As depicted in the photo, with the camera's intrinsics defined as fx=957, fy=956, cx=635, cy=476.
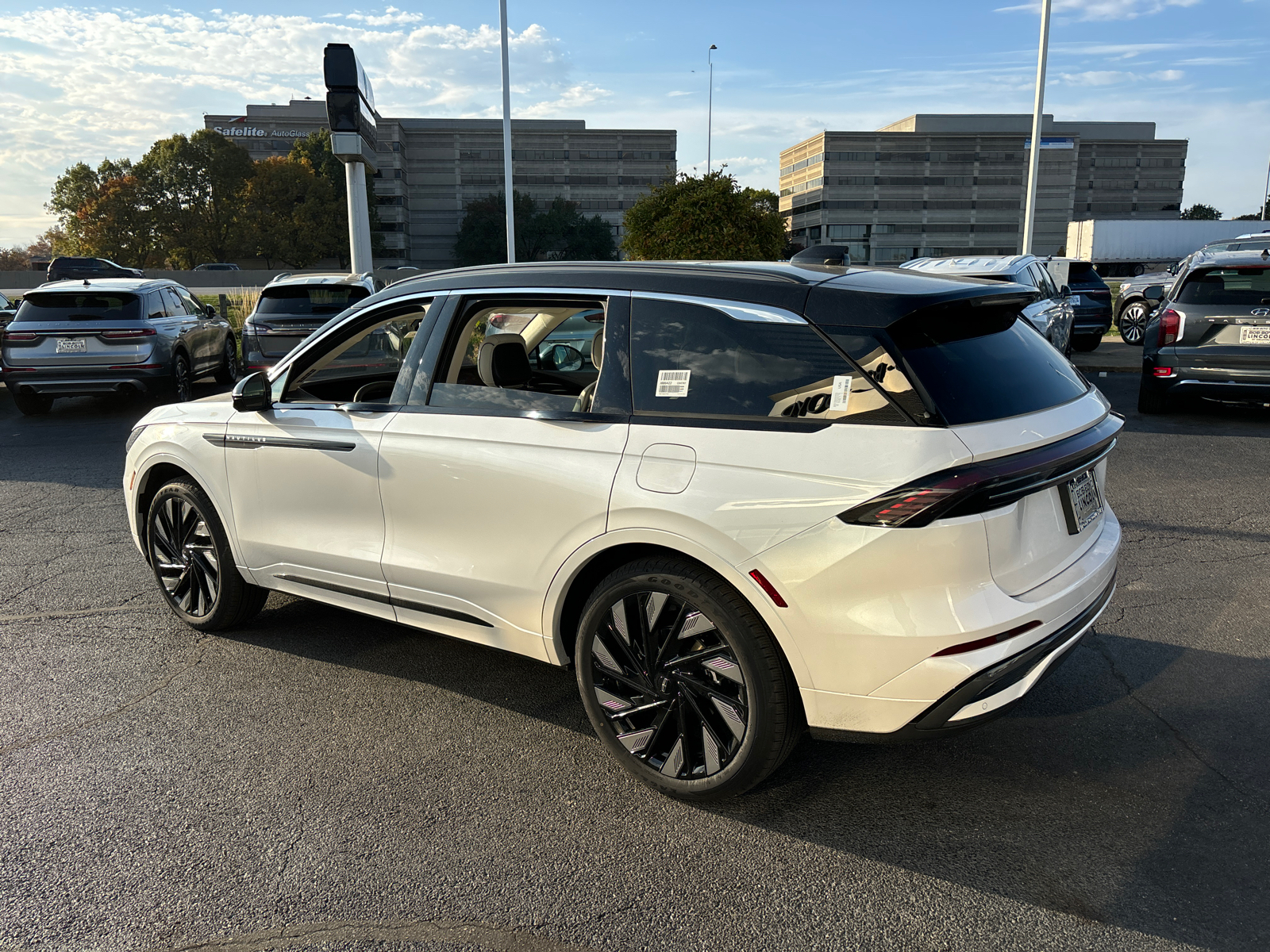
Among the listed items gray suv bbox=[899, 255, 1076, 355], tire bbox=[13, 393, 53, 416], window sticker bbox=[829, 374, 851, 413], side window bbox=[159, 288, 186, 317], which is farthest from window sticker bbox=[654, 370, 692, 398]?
tire bbox=[13, 393, 53, 416]

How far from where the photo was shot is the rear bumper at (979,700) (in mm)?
2648

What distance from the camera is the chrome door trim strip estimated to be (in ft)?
12.8

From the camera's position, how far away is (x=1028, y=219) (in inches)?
923

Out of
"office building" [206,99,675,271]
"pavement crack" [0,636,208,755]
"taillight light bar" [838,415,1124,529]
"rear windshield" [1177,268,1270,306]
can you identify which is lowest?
"pavement crack" [0,636,208,755]

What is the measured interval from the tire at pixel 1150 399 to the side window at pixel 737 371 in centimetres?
926

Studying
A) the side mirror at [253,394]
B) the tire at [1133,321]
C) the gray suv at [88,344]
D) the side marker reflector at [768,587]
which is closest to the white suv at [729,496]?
the side marker reflector at [768,587]

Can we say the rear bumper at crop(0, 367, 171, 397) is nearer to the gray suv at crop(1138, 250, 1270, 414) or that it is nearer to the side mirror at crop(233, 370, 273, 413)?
the side mirror at crop(233, 370, 273, 413)

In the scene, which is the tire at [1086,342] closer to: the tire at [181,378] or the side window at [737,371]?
the tire at [181,378]

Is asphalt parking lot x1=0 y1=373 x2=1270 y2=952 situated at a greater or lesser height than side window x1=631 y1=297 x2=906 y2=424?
lesser

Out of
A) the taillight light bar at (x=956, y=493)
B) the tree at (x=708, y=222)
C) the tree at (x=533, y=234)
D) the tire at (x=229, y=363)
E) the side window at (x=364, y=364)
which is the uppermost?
the tree at (x=533, y=234)

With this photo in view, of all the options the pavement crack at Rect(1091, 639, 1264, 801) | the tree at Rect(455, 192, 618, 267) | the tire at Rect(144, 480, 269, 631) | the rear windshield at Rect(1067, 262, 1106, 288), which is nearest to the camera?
the pavement crack at Rect(1091, 639, 1264, 801)

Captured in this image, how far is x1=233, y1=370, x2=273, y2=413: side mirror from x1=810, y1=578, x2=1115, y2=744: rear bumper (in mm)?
2751

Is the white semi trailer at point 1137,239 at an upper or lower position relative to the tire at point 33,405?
upper

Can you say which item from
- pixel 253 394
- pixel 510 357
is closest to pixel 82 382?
pixel 253 394
